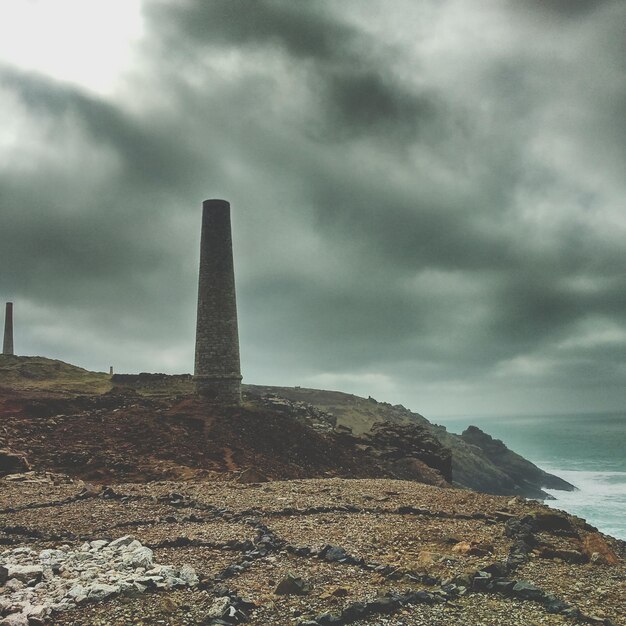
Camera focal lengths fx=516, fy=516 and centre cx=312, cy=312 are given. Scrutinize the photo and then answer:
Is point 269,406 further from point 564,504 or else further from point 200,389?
point 564,504

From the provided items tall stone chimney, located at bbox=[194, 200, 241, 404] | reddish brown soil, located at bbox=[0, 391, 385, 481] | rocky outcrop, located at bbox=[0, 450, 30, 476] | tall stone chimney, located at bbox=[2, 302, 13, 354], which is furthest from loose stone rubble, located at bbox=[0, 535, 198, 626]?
tall stone chimney, located at bbox=[2, 302, 13, 354]

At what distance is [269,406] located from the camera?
43.1 m

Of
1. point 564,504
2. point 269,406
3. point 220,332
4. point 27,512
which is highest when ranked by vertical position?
point 220,332

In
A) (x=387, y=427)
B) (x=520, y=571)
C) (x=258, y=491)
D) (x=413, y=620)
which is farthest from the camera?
(x=387, y=427)

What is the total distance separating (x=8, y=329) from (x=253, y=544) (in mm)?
77194

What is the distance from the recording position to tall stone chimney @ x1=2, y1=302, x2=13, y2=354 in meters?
74.1

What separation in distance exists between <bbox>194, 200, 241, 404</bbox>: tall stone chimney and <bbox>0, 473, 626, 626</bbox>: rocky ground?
55.4 feet

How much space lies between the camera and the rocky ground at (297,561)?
7.62 meters

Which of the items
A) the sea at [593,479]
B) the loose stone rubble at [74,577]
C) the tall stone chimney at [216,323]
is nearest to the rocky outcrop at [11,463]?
the loose stone rubble at [74,577]

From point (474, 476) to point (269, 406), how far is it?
4635cm

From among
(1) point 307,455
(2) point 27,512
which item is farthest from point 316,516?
(1) point 307,455

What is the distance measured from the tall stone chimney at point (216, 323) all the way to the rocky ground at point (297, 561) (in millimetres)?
16886

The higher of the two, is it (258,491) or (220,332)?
(220,332)

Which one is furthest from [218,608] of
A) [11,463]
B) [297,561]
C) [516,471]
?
[516,471]
